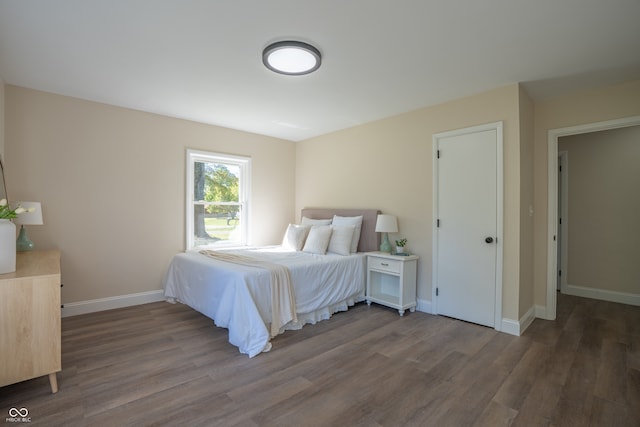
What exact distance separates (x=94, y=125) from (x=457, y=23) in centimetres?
387

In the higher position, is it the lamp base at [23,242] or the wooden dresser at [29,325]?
the lamp base at [23,242]

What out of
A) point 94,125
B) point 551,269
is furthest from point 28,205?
point 551,269

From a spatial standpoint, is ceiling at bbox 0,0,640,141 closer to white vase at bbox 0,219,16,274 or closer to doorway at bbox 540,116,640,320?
doorway at bbox 540,116,640,320

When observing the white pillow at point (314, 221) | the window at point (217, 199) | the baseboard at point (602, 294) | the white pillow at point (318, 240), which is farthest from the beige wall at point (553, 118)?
the window at point (217, 199)

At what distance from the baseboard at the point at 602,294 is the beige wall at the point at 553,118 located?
4.91 ft

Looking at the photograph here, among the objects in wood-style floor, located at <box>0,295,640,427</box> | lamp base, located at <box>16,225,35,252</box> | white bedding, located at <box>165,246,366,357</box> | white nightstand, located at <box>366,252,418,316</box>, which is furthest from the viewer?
white nightstand, located at <box>366,252,418,316</box>

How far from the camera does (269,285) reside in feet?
9.47

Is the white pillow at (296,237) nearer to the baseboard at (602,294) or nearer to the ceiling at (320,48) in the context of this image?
the ceiling at (320,48)

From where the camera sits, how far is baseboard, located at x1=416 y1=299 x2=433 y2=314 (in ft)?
12.1

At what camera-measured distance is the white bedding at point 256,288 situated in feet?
8.76

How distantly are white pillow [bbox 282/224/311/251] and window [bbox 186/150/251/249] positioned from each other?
83cm

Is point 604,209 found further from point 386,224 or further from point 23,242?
point 23,242

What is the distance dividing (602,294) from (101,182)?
6649 mm

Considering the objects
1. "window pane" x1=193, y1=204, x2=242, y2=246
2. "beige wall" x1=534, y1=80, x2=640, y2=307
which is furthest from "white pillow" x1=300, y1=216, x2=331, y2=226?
"beige wall" x1=534, y1=80, x2=640, y2=307
